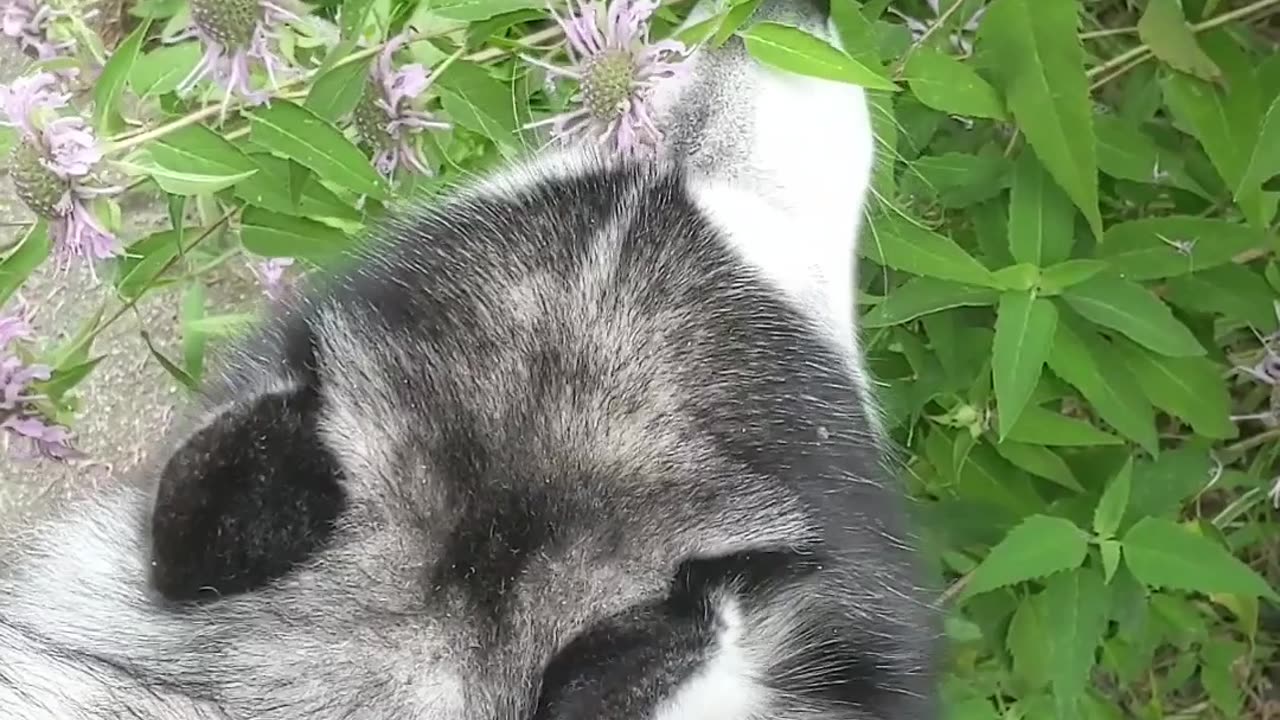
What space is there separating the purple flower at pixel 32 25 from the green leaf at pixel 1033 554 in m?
0.99

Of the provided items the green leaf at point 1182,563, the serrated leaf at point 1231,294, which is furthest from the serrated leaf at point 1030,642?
the serrated leaf at point 1231,294

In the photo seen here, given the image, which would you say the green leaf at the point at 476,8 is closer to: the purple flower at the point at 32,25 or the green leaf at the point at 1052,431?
the purple flower at the point at 32,25

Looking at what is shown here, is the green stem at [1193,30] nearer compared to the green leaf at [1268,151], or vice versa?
the green leaf at [1268,151]

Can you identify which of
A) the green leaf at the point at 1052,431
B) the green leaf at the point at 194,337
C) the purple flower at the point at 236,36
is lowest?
the green leaf at the point at 1052,431

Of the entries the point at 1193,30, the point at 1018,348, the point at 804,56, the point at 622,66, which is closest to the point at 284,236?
the point at 622,66

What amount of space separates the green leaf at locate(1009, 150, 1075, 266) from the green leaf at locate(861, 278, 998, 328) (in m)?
0.06

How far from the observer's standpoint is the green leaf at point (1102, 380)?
134cm

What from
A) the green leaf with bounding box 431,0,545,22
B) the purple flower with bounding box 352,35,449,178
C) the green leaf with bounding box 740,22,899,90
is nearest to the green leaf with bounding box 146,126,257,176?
the purple flower with bounding box 352,35,449,178

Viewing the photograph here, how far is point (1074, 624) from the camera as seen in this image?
1.37 m

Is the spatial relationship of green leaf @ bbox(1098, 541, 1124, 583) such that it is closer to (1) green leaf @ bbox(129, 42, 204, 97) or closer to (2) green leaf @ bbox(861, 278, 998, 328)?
(2) green leaf @ bbox(861, 278, 998, 328)

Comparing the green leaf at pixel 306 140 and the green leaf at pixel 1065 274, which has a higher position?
the green leaf at pixel 306 140

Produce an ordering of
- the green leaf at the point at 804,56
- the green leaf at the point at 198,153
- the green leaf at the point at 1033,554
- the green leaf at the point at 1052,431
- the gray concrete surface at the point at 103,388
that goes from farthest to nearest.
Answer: the gray concrete surface at the point at 103,388
the green leaf at the point at 1052,431
the green leaf at the point at 1033,554
the green leaf at the point at 198,153
the green leaf at the point at 804,56

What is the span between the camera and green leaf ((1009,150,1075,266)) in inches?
50.0

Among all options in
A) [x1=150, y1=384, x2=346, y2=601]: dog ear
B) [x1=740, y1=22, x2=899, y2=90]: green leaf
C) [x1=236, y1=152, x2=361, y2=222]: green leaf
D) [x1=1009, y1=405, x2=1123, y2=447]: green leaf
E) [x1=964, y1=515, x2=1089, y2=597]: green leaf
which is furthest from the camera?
[x1=1009, y1=405, x2=1123, y2=447]: green leaf
